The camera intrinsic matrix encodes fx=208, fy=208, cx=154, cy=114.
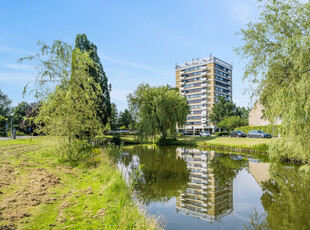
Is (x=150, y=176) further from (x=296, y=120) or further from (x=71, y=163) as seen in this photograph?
(x=296, y=120)

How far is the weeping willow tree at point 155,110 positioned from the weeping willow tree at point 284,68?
60.1 feet

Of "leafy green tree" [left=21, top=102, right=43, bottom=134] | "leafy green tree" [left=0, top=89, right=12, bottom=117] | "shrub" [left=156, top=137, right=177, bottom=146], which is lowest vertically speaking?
"shrub" [left=156, top=137, right=177, bottom=146]

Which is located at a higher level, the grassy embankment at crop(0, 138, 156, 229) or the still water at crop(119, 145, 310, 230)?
the grassy embankment at crop(0, 138, 156, 229)

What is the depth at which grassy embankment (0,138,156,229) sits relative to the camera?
190 inches

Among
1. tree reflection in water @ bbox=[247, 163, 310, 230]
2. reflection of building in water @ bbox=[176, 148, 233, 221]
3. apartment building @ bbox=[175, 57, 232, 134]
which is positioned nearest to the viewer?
tree reflection in water @ bbox=[247, 163, 310, 230]

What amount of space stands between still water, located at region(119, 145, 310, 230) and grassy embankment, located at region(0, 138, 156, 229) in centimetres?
128

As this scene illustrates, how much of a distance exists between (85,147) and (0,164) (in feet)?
19.1

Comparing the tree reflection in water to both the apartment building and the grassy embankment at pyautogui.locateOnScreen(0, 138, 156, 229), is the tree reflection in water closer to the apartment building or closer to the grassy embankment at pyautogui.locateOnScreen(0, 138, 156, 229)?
the grassy embankment at pyautogui.locateOnScreen(0, 138, 156, 229)

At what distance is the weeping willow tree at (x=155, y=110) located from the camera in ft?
101

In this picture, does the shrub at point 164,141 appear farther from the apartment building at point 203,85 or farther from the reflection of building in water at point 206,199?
the apartment building at point 203,85

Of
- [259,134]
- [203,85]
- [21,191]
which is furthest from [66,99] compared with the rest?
[203,85]

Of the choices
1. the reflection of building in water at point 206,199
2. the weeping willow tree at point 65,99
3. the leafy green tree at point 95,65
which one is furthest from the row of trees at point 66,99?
the leafy green tree at point 95,65

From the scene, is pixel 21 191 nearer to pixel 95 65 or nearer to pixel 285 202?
pixel 285 202

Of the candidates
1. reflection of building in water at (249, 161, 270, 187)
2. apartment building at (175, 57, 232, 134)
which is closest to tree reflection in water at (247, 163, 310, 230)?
reflection of building in water at (249, 161, 270, 187)
